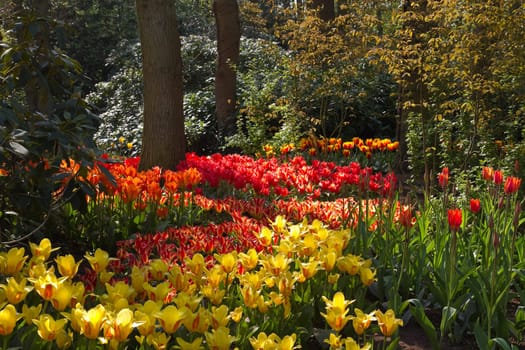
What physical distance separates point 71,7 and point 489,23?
2218cm

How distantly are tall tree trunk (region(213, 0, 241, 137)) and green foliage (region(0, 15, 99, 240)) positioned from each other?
8.10m

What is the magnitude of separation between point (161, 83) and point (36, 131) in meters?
3.90

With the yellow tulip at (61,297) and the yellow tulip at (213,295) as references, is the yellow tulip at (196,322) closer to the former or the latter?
the yellow tulip at (213,295)

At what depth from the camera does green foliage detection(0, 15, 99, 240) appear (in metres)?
3.47

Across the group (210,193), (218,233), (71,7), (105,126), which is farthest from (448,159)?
(71,7)

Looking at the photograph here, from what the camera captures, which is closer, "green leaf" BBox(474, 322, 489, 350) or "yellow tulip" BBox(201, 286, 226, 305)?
"yellow tulip" BBox(201, 286, 226, 305)

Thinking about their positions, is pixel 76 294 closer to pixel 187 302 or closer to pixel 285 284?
pixel 187 302

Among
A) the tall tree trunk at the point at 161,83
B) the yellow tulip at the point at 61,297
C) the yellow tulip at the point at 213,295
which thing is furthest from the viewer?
the tall tree trunk at the point at 161,83

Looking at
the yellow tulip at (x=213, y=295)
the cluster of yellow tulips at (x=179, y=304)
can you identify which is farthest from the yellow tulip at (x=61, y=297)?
the yellow tulip at (x=213, y=295)

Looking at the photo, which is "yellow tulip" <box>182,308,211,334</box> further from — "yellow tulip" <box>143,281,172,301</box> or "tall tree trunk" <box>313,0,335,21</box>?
"tall tree trunk" <box>313,0,335,21</box>

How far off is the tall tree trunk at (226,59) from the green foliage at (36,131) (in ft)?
26.6

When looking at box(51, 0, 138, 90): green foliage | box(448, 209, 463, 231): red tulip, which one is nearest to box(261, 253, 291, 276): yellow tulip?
box(448, 209, 463, 231): red tulip

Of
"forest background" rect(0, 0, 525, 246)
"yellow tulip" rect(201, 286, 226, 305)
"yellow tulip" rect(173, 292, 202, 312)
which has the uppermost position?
"forest background" rect(0, 0, 525, 246)

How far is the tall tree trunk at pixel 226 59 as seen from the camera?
12.5 m
